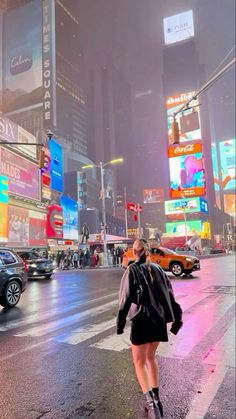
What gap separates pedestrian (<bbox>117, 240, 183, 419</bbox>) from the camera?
3.37 metres

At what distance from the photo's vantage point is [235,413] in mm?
3852

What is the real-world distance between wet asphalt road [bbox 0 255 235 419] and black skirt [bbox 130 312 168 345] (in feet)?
2.89

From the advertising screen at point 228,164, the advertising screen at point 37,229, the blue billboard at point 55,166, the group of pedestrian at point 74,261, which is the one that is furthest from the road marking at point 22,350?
the advertising screen at point 228,164

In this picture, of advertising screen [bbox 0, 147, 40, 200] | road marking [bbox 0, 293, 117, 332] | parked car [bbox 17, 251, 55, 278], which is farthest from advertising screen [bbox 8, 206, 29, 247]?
road marking [bbox 0, 293, 117, 332]

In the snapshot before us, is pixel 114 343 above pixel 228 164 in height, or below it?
below

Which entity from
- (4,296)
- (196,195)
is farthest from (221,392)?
(196,195)

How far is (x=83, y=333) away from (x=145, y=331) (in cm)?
389

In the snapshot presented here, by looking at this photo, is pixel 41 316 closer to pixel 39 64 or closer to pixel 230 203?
pixel 39 64

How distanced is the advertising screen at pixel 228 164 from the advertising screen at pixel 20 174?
14414 centimetres

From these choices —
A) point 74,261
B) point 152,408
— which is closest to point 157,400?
point 152,408

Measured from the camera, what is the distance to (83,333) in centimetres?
694

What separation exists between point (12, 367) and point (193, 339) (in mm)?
3326

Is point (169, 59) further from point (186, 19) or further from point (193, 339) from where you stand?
point (193, 339)

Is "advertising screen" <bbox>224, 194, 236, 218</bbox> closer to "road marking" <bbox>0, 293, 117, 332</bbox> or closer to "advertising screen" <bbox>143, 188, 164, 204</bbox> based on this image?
"advertising screen" <bbox>143, 188, 164, 204</bbox>
